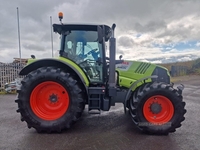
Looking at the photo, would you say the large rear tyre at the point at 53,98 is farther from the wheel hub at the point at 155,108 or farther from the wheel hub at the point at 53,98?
the wheel hub at the point at 155,108

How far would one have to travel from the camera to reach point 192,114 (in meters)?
5.12

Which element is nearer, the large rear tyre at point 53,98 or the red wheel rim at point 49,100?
the large rear tyre at point 53,98

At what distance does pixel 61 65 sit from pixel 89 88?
0.81 m

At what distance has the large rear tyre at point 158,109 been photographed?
140 inches

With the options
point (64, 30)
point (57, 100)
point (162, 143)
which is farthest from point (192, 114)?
point (64, 30)

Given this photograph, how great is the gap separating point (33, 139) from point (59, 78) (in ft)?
4.15

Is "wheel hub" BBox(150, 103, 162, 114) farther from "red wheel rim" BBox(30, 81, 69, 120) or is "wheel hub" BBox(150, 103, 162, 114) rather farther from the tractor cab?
"red wheel rim" BBox(30, 81, 69, 120)

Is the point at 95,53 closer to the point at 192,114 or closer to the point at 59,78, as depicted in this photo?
the point at 59,78

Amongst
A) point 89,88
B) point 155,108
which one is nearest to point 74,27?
point 89,88

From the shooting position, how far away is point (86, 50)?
13.5 feet

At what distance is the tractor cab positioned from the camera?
405 centimetres

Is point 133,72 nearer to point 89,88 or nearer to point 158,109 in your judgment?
point 158,109

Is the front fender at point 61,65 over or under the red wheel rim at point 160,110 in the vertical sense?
over

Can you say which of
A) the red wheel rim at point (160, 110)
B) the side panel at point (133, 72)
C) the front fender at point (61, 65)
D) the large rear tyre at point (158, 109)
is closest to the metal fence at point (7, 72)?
the front fender at point (61, 65)
